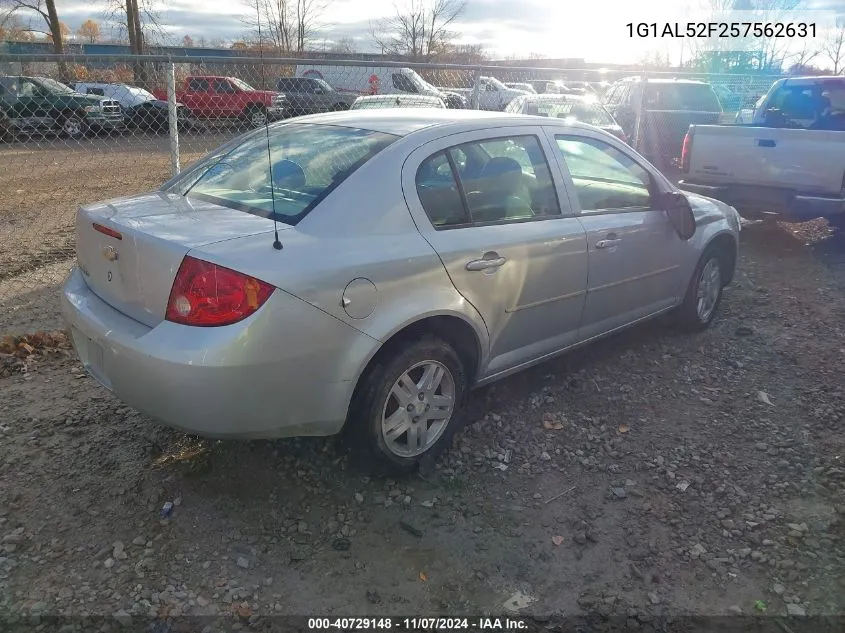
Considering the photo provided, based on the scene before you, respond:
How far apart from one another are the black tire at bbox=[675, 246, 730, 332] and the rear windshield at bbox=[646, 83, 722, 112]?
9304mm

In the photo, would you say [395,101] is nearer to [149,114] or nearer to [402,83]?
[149,114]

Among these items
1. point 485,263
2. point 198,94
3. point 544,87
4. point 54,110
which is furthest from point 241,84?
point 544,87

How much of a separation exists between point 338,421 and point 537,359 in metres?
1.39

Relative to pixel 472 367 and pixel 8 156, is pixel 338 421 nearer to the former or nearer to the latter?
pixel 472 367

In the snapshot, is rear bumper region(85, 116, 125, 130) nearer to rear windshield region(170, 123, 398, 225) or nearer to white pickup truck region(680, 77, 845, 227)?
white pickup truck region(680, 77, 845, 227)

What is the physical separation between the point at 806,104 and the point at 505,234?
7.68 metres

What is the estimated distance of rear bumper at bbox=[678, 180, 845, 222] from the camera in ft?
23.9

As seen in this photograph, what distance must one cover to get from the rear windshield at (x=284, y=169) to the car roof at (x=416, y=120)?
0.09m

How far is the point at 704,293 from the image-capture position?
5.20 meters

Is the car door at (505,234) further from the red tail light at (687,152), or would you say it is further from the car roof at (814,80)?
the car roof at (814,80)

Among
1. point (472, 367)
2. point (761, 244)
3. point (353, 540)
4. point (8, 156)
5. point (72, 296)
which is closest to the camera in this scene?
point (353, 540)

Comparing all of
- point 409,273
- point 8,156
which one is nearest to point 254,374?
point 409,273

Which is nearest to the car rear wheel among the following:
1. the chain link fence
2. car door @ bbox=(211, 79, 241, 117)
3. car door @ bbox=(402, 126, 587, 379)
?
car door @ bbox=(402, 126, 587, 379)

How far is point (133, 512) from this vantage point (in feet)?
9.93
